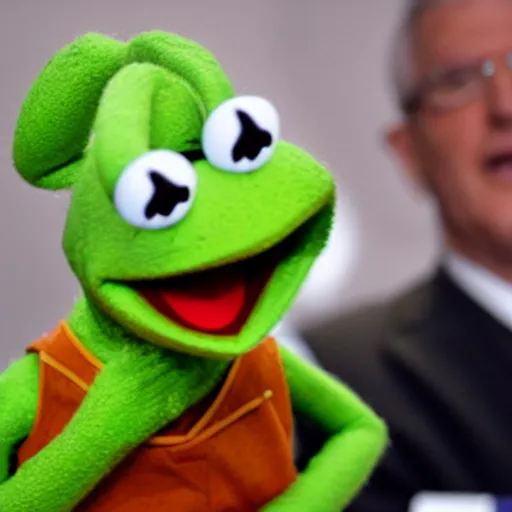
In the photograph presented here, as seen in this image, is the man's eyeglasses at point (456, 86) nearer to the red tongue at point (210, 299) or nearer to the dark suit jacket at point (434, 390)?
the dark suit jacket at point (434, 390)

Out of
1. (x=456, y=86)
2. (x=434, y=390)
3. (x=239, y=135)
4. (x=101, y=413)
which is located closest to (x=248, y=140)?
(x=239, y=135)

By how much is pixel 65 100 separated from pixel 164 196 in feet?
Result: 0.23

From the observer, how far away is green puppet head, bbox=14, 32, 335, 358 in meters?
0.28

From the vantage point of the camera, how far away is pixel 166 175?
28cm

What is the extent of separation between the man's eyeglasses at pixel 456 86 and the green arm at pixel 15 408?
603mm

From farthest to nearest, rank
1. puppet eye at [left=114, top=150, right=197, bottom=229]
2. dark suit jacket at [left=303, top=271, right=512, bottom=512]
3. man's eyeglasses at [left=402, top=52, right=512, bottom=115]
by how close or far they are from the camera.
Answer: man's eyeglasses at [left=402, top=52, right=512, bottom=115], dark suit jacket at [left=303, top=271, right=512, bottom=512], puppet eye at [left=114, top=150, right=197, bottom=229]

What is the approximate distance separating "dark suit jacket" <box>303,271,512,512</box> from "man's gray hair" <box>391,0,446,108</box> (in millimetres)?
240

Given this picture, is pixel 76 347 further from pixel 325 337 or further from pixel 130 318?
pixel 325 337

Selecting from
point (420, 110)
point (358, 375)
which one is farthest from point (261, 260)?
point (420, 110)

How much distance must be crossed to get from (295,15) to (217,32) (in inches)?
5.7

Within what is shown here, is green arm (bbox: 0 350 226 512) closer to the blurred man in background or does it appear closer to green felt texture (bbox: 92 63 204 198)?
green felt texture (bbox: 92 63 204 198)

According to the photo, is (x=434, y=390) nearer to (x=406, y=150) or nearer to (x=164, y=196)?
(x=406, y=150)

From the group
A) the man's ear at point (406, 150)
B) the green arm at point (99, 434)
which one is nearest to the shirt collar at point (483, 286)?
the man's ear at point (406, 150)

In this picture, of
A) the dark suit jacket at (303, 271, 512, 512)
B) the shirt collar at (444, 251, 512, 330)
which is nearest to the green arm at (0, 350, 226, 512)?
the dark suit jacket at (303, 271, 512, 512)
